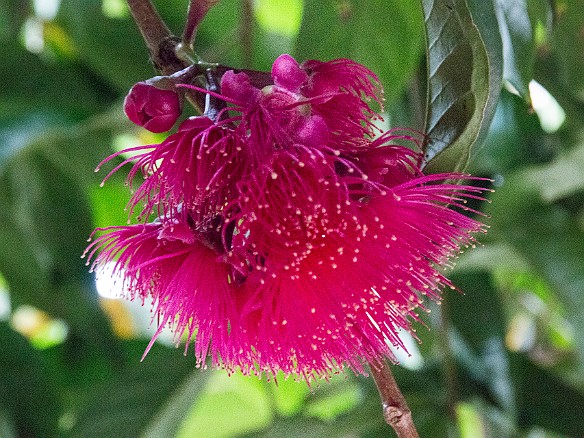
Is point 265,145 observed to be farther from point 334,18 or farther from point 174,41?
point 334,18

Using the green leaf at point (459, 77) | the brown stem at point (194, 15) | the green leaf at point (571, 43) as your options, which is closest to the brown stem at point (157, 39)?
the brown stem at point (194, 15)

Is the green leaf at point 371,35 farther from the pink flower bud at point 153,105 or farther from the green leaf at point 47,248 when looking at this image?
the green leaf at point 47,248

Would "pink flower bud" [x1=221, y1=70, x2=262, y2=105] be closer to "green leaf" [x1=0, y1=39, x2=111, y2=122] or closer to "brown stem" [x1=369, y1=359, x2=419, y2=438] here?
"brown stem" [x1=369, y1=359, x2=419, y2=438]

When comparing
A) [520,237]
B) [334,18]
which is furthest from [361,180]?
[520,237]

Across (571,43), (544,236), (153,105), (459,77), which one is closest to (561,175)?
(544,236)

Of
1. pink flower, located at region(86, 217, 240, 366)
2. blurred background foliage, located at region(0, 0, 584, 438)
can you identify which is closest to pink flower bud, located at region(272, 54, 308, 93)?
pink flower, located at region(86, 217, 240, 366)

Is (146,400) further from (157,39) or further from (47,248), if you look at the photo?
(157,39)

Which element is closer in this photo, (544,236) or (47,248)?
(544,236)
